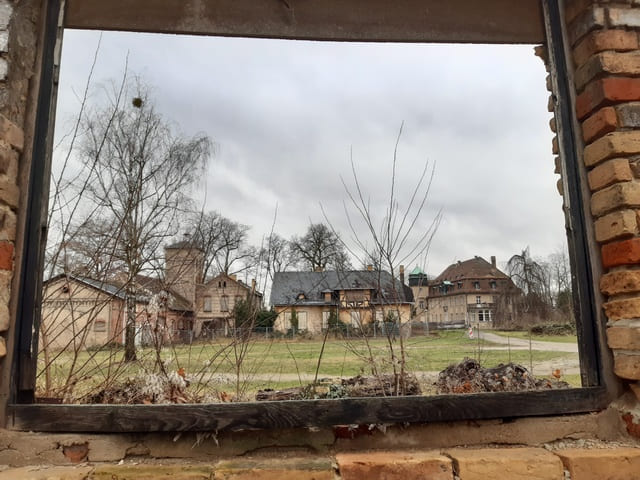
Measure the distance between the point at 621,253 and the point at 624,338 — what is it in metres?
0.31

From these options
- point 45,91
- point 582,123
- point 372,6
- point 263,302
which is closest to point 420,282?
point 263,302

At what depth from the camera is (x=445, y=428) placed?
5.30ft

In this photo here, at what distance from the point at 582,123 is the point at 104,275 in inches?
112

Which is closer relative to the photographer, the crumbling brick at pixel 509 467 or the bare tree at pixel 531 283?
the crumbling brick at pixel 509 467

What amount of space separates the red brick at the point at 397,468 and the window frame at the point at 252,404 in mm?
129

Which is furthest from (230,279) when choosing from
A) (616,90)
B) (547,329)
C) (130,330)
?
(547,329)

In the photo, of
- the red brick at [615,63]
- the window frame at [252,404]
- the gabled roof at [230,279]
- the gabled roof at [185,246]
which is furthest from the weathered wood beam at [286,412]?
the gabled roof at [185,246]

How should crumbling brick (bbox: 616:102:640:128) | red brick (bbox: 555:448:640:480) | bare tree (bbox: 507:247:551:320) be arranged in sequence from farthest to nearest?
bare tree (bbox: 507:247:551:320) < crumbling brick (bbox: 616:102:640:128) < red brick (bbox: 555:448:640:480)

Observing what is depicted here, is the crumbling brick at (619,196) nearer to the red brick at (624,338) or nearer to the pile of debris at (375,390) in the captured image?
the red brick at (624,338)

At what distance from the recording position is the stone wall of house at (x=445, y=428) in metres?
1.47

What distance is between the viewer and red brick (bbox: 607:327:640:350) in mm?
1545

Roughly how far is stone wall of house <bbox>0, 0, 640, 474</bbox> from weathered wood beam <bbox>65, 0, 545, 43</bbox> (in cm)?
28

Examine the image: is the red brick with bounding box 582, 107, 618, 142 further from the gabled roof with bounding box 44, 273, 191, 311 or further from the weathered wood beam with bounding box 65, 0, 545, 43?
the gabled roof with bounding box 44, 273, 191, 311

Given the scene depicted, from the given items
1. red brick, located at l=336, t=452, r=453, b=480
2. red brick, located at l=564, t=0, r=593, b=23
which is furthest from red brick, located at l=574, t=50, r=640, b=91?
red brick, located at l=336, t=452, r=453, b=480
